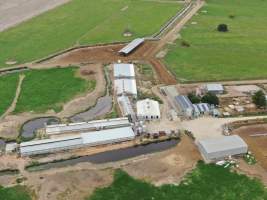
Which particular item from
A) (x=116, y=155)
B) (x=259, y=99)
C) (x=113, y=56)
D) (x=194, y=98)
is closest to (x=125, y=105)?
(x=194, y=98)

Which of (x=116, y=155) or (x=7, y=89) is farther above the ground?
(x=7, y=89)

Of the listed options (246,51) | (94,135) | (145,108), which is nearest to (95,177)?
(94,135)

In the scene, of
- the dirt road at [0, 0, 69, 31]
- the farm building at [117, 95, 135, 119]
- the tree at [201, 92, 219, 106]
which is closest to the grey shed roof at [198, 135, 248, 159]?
the tree at [201, 92, 219, 106]

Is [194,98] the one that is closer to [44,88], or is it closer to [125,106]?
[125,106]

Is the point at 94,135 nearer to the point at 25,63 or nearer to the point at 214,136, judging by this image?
the point at 214,136

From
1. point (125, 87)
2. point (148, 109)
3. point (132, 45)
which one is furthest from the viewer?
point (132, 45)

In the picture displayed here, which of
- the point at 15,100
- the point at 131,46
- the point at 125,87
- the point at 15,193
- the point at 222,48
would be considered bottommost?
the point at 15,193

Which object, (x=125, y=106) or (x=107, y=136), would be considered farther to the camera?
(x=125, y=106)
